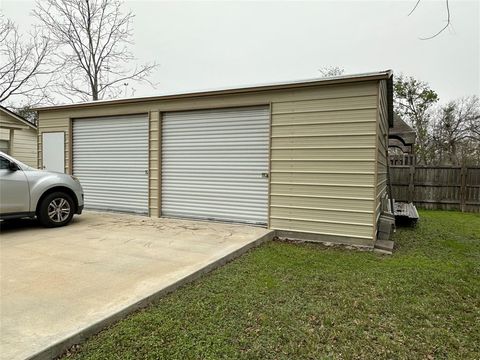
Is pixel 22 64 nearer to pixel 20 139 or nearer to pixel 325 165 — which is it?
pixel 20 139

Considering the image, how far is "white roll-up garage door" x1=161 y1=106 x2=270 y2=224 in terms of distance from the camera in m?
6.20

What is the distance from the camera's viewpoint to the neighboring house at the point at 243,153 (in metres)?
5.28

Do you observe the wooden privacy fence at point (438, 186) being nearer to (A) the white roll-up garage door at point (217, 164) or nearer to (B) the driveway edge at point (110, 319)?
(A) the white roll-up garage door at point (217, 164)

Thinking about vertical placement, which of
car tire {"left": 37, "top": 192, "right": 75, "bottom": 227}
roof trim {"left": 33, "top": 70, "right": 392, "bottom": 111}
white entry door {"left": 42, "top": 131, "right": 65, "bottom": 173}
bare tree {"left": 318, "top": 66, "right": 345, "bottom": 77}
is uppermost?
bare tree {"left": 318, "top": 66, "right": 345, "bottom": 77}

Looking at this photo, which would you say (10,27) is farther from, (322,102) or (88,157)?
(322,102)

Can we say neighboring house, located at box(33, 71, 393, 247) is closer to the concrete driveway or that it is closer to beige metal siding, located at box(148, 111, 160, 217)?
beige metal siding, located at box(148, 111, 160, 217)

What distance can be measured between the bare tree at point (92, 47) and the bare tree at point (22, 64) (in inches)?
33.0

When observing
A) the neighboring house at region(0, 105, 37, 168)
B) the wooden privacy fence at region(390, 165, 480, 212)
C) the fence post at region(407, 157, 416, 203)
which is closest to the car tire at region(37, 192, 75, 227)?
the neighboring house at region(0, 105, 37, 168)

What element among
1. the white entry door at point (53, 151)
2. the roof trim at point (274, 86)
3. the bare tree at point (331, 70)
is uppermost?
the bare tree at point (331, 70)

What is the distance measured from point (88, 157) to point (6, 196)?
9.79 ft

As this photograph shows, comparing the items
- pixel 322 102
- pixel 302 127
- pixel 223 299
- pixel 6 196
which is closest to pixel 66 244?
pixel 6 196

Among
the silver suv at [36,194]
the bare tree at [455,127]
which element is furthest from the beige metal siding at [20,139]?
the bare tree at [455,127]

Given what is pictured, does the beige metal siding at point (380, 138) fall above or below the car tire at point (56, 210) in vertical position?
above

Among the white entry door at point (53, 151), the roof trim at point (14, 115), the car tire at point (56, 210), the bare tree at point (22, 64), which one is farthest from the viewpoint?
the bare tree at point (22, 64)
